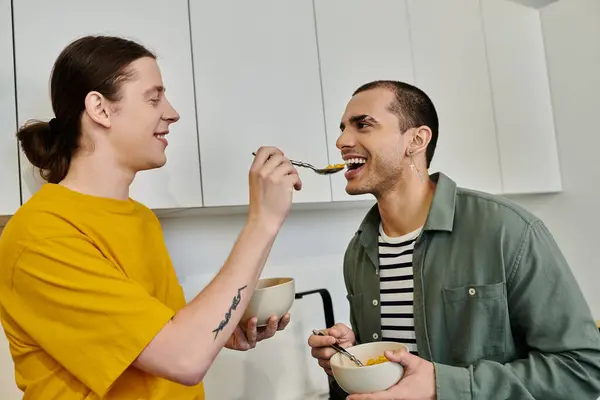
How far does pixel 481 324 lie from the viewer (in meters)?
1.08

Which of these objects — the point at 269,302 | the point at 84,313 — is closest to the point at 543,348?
the point at 269,302

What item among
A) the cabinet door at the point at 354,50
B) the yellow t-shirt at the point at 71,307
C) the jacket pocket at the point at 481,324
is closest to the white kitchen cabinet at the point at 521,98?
the cabinet door at the point at 354,50

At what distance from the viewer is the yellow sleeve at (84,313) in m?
0.85

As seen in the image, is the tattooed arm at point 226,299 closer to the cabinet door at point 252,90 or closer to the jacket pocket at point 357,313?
the jacket pocket at point 357,313

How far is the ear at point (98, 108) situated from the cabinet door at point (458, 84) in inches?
55.4

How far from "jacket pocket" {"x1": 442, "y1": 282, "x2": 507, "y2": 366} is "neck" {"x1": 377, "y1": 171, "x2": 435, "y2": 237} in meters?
0.24

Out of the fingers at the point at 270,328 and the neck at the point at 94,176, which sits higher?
the neck at the point at 94,176

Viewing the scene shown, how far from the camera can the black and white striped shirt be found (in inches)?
48.2

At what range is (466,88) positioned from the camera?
7.47ft

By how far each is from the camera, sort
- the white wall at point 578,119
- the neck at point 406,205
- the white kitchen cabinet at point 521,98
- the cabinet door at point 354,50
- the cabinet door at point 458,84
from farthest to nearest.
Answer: the white wall at point 578,119 → the white kitchen cabinet at point 521,98 → the cabinet door at point 458,84 → the cabinet door at point 354,50 → the neck at point 406,205

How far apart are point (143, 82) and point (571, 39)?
2.31 metres

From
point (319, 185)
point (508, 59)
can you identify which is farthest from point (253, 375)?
point (508, 59)

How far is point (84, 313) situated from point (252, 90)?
39.4 inches

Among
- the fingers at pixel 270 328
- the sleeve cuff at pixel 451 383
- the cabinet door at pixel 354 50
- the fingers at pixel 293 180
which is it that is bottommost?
the sleeve cuff at pixel 451 383
